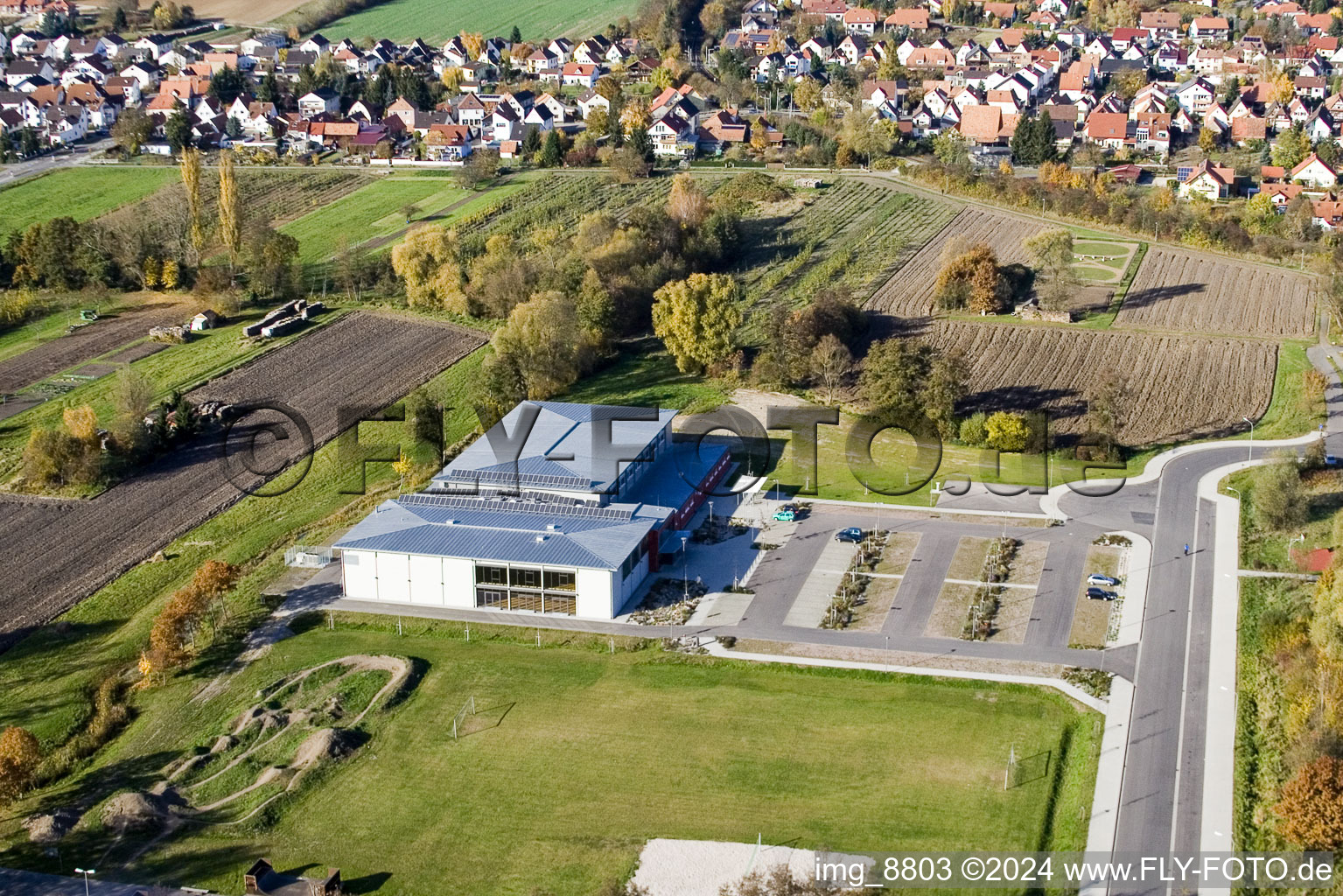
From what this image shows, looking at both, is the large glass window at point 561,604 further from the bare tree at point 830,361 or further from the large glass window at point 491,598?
the bare tree at point 830,361

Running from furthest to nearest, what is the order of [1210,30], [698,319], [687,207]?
1. [1210,30]
2. [687,207]
3. [698,319]

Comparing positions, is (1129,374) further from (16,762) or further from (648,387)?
(16,762)

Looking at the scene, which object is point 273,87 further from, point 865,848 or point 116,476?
point 865,848

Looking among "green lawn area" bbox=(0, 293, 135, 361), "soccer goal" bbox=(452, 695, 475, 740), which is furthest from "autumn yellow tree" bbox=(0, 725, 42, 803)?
"green lawn area" bbox=(0, 293, 135, 361)

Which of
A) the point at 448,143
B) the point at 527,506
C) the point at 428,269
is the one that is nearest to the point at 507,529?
the point at 527,506

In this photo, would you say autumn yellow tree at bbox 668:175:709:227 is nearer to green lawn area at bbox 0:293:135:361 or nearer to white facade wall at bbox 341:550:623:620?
green lawn area at bbox 0:293:135:361

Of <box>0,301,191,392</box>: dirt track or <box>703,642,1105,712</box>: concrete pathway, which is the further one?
<box>0,301,191,392</box>: dirt track

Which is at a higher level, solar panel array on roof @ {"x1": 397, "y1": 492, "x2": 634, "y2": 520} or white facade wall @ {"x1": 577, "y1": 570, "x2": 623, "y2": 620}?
solar panel array on roof @ {"x1": 397, "y1": 492, "x2": 634, "y2": 520}
